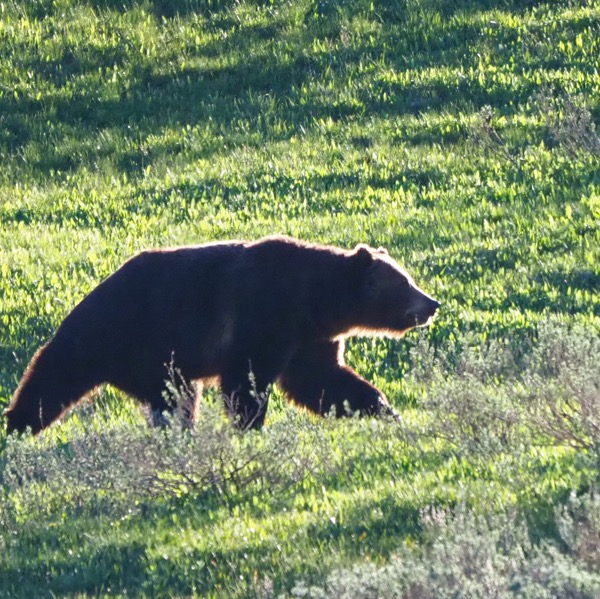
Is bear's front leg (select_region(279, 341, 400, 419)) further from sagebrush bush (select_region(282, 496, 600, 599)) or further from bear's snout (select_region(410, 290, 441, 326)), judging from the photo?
sagebrush bush (select_region(282, 496, 600, 599))

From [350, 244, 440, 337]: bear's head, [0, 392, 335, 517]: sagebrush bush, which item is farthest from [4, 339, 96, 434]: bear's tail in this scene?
[350, 244, 440, 337]: bear's head

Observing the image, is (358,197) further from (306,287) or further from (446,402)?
(446,402)

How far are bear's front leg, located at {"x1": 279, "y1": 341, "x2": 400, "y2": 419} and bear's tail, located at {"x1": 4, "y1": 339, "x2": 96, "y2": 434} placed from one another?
136 cm

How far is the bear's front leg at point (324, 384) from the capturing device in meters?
8.38

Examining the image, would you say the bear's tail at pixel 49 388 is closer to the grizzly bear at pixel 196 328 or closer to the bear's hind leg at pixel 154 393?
the grizzly bear at pixel 196 328

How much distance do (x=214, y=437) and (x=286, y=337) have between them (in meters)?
1.74

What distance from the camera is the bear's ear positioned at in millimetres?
8422

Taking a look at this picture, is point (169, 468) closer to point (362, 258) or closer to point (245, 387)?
point (245, 387)

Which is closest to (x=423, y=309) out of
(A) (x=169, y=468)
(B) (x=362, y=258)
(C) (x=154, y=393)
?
(B) (x=362, y=258)

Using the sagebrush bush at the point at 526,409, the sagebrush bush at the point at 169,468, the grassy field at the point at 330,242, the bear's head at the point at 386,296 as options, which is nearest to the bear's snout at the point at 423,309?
the bear's head at the point at 386,296

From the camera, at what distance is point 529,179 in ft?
44.4

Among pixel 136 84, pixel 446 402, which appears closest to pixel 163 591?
pixel 446 402

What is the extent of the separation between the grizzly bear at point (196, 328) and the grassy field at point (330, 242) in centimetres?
32

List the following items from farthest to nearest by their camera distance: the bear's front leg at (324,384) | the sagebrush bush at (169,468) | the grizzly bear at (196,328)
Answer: the bear's front leg at (324,384) → the grizzly bear at (196,328) → the sagebrush bush at (169,468)
